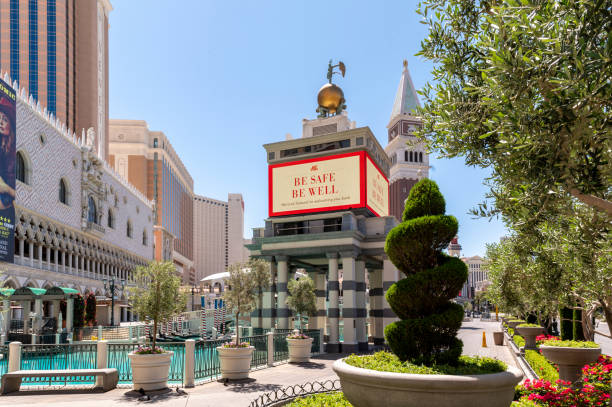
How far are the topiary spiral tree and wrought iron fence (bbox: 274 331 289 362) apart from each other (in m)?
15.6

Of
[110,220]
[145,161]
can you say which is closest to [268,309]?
[110,220]

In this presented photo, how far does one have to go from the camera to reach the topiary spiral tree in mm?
9641

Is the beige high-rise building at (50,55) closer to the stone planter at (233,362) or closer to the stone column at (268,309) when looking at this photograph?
the stone column at (268,309)

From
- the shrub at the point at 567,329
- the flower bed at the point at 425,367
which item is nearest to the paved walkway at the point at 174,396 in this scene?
the flower bed at the point at 425,367

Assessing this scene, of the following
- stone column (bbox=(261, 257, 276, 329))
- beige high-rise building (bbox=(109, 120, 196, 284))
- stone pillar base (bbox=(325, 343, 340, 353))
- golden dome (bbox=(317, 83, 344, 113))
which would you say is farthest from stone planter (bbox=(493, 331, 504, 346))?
beige high-rise building (bbox=(109, 120, 196, 284))

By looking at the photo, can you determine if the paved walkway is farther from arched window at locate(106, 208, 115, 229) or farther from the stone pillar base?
arched window at locate(106, 208, 115, 229)

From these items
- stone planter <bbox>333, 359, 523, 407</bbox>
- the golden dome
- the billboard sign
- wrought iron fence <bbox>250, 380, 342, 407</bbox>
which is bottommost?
wrought iron fence <bbox>250, 380, 342, 407</bbox>

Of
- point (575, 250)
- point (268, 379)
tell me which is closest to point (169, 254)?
point (268, 379)

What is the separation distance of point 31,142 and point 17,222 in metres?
7.87

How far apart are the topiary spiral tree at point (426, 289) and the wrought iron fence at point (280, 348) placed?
15.6 metres

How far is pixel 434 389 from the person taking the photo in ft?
25.1

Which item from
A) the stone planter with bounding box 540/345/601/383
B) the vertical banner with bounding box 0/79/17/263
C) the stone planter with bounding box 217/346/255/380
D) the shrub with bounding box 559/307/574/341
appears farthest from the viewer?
the vertical banner with bounding box 0/79/17/263

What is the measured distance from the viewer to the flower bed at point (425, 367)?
339 inches

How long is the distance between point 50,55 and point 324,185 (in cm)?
8273
